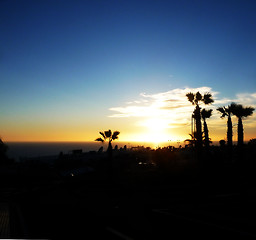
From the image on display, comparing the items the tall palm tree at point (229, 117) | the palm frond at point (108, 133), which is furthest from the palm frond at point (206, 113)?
the palm frond at point (108, 133)

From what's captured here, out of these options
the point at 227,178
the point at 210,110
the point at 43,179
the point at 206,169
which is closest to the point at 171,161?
the point at 206,169

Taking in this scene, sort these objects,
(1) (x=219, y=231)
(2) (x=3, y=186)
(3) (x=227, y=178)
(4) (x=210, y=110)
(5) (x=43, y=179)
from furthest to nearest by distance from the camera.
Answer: (4) (x=210, y=110) < (5) (x=43, y=179) < (2) (x=3, y=186) < (3) (x=227, y=178) < (1) (x=219, y=231)

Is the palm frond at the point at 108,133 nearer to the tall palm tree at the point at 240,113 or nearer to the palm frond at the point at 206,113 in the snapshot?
the palm frond at the point at 206,113

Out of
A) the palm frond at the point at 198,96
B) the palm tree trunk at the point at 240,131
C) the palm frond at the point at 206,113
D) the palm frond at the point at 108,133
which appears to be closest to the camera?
the palm tree trunk at the point at 240,131

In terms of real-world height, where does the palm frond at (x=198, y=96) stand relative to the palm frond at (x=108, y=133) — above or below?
above

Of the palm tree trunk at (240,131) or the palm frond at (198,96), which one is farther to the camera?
the palm frond at (198,96)

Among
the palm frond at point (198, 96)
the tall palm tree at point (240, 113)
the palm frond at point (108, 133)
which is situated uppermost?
the palm frond at point (198, 96)

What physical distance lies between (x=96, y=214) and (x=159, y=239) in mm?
4656

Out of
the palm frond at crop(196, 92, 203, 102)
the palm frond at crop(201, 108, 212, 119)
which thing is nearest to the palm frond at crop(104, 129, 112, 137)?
the palm frond at crop(196, 92, 203, 102)

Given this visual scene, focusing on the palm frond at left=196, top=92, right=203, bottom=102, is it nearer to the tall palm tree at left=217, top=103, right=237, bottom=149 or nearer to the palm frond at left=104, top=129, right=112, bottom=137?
the tall palm tree at left=217, top=103, right=237, bottom=149

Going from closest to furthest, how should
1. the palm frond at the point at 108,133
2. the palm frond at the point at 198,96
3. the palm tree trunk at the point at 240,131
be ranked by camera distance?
the palm tree trunk at the point at 240,131 → the palm frond at the point at 108,133 → the palm frond at the point at 198,96

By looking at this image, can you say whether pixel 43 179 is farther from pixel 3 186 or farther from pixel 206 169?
pixel 206 169

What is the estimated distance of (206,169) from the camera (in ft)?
85.3

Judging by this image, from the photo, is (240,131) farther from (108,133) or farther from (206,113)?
(108,133)
